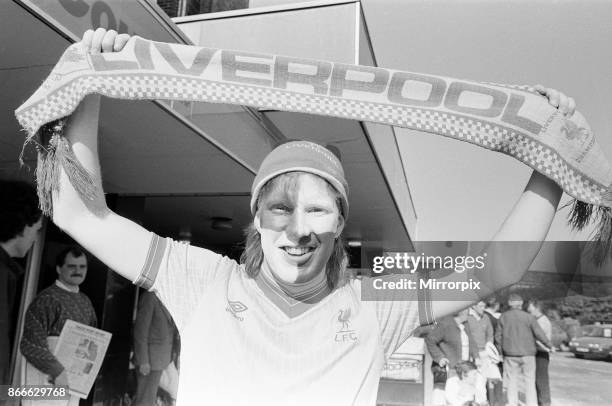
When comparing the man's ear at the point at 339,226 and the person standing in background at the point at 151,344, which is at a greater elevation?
the man's ear at the point at 339,226

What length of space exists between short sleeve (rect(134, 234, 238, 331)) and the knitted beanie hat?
18 centimetres

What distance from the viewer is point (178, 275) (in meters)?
0.98

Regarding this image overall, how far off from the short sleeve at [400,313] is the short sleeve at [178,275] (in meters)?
0.35

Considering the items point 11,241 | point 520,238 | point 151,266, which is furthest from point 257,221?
point 11,241

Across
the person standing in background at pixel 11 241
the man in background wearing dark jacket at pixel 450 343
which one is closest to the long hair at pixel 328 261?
the person standing in background at pixel 11 241

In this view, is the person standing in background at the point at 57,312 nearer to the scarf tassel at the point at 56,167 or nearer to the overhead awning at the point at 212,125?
the overhead awning at the point at 212,125

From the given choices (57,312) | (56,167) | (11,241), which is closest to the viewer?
(56,167)

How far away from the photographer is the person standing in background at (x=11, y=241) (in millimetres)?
2252

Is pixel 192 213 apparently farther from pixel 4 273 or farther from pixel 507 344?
pixel 507 344

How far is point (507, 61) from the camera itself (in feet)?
4.57

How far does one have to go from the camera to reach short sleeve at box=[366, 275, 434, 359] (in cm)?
100

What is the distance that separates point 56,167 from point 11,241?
176 cm

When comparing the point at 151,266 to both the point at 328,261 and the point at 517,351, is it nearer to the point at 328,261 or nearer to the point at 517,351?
the point at 328,261

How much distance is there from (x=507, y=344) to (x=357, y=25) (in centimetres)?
209
